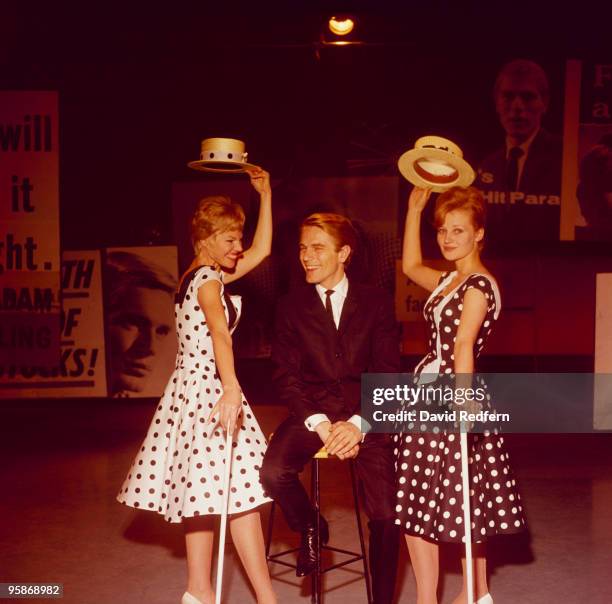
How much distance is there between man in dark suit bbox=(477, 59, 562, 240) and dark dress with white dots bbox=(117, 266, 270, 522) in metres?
3.58

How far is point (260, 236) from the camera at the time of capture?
3477mm

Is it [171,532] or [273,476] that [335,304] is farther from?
[171,532]

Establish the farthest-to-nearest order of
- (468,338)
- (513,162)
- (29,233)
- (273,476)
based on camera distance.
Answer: (29,233) < (513,162) < (273,476) < (468,338)

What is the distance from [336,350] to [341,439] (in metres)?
0.38

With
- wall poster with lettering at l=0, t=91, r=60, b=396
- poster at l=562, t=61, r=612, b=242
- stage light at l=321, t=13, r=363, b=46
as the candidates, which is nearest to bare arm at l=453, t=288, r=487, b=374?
stage light at l=321, t=13, r=363, b=46

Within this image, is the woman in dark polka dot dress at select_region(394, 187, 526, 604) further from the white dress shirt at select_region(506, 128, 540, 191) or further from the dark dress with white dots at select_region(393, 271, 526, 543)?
the white dress shirt at select_region(506, 128, 540, 191)

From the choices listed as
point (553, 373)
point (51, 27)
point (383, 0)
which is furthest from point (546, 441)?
point (51, 27)

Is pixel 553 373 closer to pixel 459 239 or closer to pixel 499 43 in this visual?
pixel 499 43

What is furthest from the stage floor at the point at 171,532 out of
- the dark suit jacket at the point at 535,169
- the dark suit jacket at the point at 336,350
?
the dark suit jacket at the point at 535,169

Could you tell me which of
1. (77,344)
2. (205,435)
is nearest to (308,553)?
(205,435)

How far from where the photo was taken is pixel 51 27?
6.17 m

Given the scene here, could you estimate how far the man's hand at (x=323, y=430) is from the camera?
2.94 metres

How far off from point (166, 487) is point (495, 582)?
1494 mm

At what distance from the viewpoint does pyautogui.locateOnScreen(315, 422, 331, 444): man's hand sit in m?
2.94
